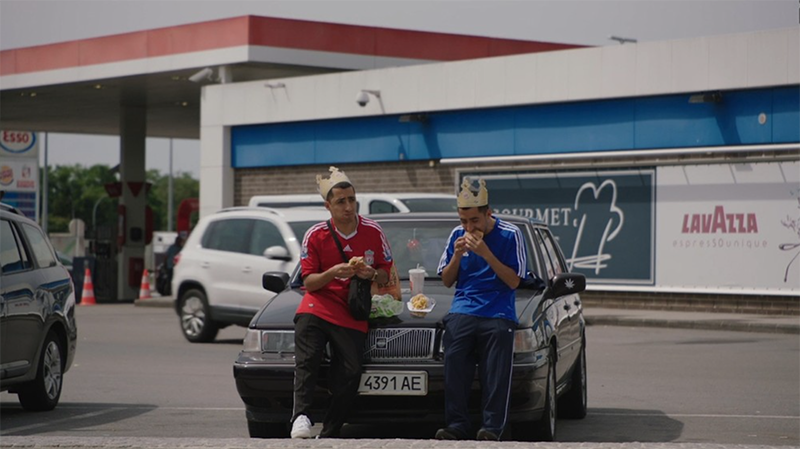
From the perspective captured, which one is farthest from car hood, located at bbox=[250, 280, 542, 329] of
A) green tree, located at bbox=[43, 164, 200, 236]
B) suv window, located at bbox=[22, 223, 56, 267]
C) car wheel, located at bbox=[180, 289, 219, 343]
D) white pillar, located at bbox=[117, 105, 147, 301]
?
green tree, located at bbox=[43, 164, 200, 236]

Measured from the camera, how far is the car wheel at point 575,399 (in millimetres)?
10227

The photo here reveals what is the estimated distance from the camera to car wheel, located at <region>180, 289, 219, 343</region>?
739 inches

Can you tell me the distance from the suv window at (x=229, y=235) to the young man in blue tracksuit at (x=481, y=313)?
429 inches

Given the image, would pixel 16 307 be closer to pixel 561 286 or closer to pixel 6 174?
pixel 561 286

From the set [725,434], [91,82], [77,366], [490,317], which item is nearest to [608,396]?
[725,434]

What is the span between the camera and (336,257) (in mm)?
8172

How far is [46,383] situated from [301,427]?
3.97 m

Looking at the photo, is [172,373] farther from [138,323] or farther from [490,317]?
[138,323]

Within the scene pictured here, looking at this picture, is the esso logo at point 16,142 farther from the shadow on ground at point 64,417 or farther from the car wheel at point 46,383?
the car wheel at point 46,383

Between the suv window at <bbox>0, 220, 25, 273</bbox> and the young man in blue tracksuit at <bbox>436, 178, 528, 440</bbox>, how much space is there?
4.18 meters

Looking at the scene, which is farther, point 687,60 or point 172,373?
point 687,60

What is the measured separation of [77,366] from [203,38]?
17662 millimetres

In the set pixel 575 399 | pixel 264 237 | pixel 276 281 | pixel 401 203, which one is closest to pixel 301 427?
pixel 276 281

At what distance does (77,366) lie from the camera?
1516cm
